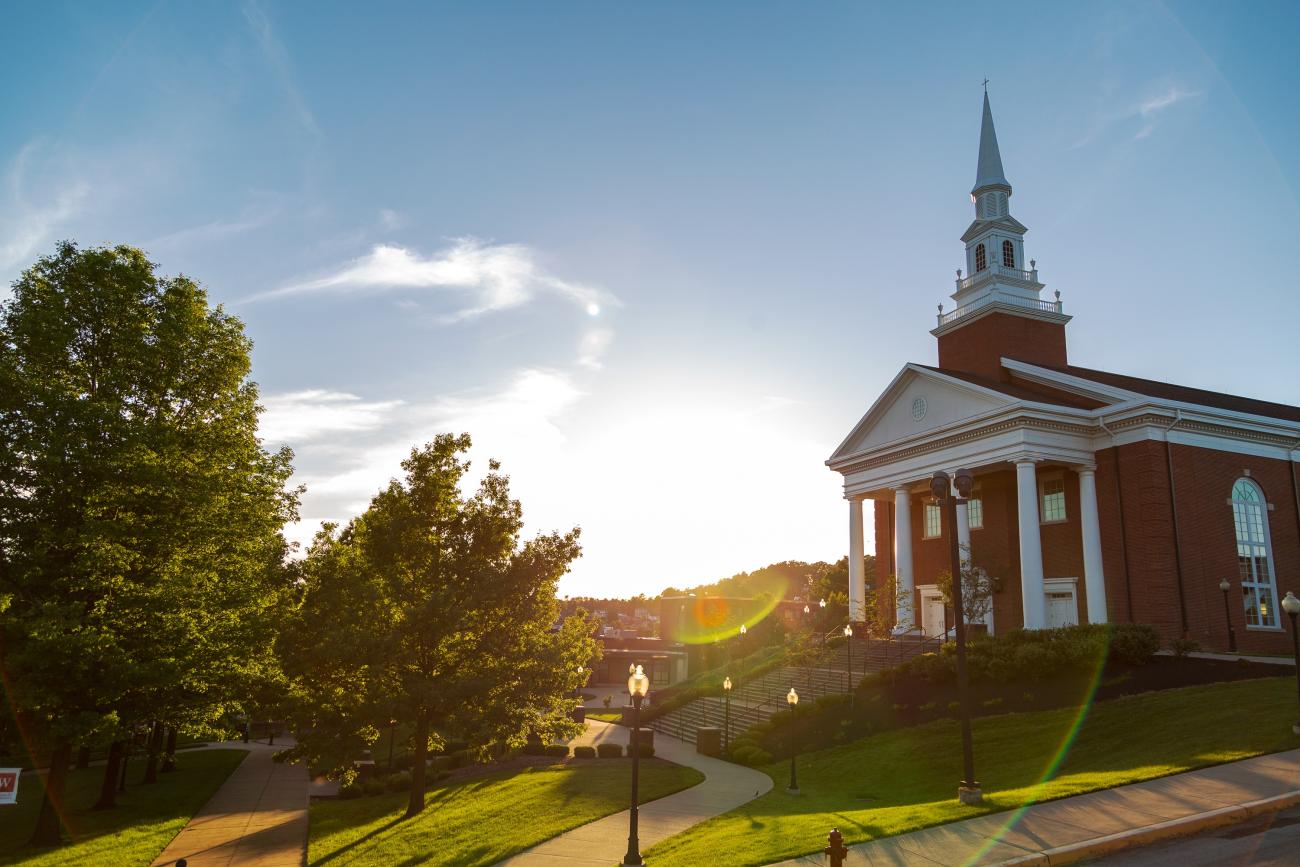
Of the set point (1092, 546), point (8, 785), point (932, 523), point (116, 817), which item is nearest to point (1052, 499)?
point (1092, 546)

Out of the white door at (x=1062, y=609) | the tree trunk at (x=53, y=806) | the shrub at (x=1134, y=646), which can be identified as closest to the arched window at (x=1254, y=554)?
the white door at (x=1062, y=609)

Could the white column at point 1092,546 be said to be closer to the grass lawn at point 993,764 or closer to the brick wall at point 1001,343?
the brick wall at point 1001,343

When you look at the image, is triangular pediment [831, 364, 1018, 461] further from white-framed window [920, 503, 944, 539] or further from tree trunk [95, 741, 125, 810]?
tree trunk [95, 741, 125, 810]

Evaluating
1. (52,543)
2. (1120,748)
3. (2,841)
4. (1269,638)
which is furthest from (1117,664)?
(2,841)

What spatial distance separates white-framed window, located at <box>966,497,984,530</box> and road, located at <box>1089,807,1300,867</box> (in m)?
27.8

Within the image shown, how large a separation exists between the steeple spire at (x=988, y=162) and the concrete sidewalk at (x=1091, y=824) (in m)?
35.5

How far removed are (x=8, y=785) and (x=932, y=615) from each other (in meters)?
37.0

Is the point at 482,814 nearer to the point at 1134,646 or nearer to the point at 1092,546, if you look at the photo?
the point at 1134,646

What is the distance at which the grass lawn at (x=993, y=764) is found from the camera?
13.5 meters

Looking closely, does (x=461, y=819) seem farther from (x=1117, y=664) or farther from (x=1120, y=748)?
(x=1117, y=664)

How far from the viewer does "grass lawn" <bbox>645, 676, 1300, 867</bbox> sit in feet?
44.2

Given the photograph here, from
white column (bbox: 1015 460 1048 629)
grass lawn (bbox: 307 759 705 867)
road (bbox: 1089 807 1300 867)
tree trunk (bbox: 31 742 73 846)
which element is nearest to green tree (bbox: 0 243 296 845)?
tree trunk (bbox: 31 742 73 846)

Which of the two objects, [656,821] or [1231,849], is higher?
[1231,849]

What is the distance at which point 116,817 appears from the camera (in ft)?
74.2
